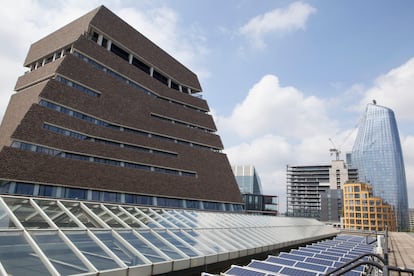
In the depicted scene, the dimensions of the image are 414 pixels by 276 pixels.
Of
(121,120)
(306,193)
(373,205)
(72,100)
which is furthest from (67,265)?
(306,193)

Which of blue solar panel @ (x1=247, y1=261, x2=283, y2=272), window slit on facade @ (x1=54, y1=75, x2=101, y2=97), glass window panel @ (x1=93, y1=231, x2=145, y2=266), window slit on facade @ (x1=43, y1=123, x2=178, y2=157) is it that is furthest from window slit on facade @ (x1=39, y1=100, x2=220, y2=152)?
blue solar panel @ (x1=247, y1=261, x2=283, y2=272)

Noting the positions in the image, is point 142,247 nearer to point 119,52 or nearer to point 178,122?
point 178,122

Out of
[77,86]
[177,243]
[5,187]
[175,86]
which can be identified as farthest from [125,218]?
[175,86]

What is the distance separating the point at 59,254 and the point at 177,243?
5.27m

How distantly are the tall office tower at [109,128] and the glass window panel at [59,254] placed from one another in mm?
27570

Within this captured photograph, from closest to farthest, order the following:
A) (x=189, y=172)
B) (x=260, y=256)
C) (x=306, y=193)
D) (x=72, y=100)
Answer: (x=260, y=256) → (x=72, y=100) → (x=189, y=172) → (x=306, y=193)

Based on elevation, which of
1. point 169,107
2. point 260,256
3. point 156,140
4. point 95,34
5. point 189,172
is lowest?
point 260,256

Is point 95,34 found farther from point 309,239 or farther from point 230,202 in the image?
point 309,239

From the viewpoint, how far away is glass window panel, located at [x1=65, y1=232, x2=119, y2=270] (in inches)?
334

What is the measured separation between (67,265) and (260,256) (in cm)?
1185

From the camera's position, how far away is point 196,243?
13.2 m

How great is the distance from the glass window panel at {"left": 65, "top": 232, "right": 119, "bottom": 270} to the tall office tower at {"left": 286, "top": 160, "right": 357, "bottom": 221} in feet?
551

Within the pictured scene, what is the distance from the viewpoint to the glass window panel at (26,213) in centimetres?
938

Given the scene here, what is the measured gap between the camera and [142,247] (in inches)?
421
